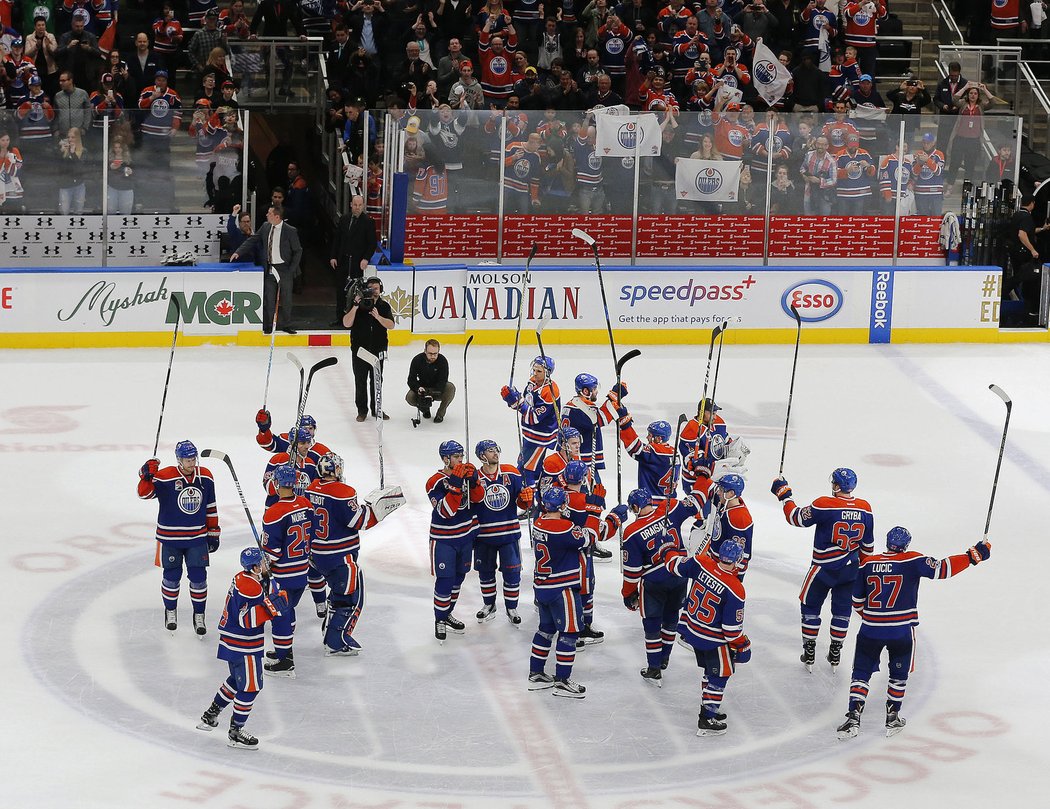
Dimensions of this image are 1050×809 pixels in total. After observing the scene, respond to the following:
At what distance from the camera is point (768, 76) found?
2233 cm

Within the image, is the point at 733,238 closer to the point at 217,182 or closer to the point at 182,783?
the point at 217,182

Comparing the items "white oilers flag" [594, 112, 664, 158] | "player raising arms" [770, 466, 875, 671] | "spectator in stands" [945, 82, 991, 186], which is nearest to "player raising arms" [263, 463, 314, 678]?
"player raising arms" [770, 466, 875, 671]

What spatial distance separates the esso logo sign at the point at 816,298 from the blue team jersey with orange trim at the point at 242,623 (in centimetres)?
1217

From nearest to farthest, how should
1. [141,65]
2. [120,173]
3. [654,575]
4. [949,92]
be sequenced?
[654,575], [120,173], [141,65], [949,92]

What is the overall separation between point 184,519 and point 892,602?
14.4 feet

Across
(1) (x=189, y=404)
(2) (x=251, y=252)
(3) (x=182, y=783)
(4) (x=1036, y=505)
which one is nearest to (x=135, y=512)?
(1) (x=189, y=404)

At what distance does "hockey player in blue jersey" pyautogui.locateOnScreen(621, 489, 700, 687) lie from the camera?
1048cm

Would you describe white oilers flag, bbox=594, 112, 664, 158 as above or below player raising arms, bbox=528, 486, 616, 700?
above

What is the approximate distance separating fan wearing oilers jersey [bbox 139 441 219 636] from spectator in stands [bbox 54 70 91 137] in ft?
30.0

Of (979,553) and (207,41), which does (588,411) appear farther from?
(207,41)

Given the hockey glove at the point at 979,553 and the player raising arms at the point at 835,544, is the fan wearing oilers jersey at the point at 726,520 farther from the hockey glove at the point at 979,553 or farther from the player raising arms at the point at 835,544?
the hockey glove at the point at 979,553

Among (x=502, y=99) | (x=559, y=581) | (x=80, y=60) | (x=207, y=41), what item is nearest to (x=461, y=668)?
(x=559, y=581)

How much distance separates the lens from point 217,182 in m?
19.7

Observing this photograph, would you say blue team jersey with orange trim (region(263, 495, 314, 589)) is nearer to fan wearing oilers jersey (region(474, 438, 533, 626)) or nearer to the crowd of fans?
fan wearing oilers jersey (region(474, 438, 533, 626))
